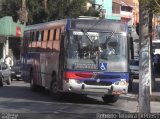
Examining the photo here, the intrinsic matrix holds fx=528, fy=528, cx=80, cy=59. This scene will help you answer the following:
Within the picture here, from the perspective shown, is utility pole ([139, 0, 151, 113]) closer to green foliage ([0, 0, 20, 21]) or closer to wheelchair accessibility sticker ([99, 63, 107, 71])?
wheelchair accessibility sticker ([99, 63, 107, 71])

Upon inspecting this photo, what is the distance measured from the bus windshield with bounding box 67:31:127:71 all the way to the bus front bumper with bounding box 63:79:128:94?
1.85ft

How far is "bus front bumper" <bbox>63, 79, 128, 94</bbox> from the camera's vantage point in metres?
19.1

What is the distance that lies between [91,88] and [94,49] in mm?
1453

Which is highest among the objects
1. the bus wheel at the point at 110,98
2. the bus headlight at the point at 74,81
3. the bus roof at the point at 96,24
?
the bus roof at the point at 96,24

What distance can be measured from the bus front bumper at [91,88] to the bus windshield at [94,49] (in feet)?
1.85

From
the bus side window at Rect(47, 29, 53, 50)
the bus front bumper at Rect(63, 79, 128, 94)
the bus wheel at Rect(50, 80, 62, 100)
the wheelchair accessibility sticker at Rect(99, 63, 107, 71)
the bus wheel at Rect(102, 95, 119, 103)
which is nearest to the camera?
the bus front bumper at Rect(63, 79, 128, 94)

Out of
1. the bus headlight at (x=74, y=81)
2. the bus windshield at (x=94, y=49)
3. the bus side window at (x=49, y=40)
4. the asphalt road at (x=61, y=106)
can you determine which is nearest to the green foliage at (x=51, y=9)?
the asphalt road at (x=61, y=106)

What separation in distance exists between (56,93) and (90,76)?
2.09 metres

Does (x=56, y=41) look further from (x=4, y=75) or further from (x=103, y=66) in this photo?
(x=4, y=75)

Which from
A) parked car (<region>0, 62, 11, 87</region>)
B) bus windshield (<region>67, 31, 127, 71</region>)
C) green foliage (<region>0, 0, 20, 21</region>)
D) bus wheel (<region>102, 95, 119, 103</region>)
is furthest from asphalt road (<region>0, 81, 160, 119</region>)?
green foliage (<region>0, 0, 20, 21</region>)

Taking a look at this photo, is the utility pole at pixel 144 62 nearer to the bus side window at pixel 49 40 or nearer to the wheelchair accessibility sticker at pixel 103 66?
the wheelchair accessibility sticker at pixel 103 66

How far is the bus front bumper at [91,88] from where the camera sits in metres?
19.1

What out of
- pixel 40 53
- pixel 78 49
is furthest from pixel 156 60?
pixel 78 49

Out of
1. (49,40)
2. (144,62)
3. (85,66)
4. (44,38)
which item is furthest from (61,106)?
(144,62)
